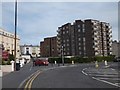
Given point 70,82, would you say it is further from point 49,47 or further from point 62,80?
point 49,47

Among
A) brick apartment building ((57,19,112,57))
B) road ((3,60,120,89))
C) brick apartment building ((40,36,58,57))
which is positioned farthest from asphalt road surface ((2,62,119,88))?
brick apartment building ((40,36,58,57))

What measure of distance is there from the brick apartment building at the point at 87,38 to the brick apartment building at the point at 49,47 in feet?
76.6

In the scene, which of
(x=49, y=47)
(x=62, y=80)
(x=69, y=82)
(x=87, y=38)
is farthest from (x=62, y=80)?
(x=49, y=47)

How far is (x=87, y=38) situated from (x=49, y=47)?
4427 centimetres

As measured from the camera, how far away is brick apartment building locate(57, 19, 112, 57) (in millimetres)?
130250

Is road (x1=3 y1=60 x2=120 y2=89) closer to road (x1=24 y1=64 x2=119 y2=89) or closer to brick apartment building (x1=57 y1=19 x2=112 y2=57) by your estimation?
road (x1=24 y1=64 x2=119 y2=89)

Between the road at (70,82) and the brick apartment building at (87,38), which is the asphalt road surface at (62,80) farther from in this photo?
the brick apartment building at (87,38)

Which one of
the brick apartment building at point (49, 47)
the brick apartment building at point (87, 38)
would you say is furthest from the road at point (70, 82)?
the brick apartment building at point (49, 47)

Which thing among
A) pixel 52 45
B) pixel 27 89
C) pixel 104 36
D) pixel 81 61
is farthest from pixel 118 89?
pixel 52 45

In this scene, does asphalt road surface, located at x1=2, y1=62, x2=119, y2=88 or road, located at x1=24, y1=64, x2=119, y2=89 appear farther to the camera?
asphalt road surface, located at x1=2, y1=62, x2=119, y2=88

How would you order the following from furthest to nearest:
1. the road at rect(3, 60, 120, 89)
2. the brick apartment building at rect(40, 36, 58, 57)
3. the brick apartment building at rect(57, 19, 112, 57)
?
the brick apartment building at rect(40, 36, 58, 57)
the brick apartment building at rect(57, 19, 112, 57)
the road at rect(3, 60, 120, 89)

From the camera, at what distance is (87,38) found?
13125 cm

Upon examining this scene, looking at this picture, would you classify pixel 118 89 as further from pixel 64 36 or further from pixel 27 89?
pixel 64 36

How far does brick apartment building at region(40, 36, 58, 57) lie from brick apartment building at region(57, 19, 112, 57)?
23.4 metres
